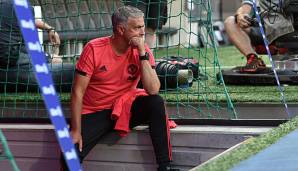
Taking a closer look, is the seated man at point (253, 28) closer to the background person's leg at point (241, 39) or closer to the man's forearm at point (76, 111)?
the background person's leg at point (241, 39)

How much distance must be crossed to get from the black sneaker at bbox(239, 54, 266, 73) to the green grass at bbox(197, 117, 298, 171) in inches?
83.8

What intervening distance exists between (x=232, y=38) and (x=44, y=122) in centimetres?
237

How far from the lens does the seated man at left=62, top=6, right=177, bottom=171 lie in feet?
12.0

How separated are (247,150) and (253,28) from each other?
10.3 feet

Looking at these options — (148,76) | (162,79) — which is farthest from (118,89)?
(162,79)

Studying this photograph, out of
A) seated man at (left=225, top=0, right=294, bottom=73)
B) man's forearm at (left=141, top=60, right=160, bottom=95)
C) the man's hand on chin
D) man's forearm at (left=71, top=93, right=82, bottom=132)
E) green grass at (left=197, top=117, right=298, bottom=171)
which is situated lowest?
green grass at (left=197, top=117, right=298, bottom=171)

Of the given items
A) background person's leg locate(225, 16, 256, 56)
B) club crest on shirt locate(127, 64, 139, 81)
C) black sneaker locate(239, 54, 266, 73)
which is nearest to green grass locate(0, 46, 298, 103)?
black sneaker locate(239, 54, 266, 73)

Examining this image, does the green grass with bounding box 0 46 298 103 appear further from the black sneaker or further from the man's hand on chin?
the man's hand on chin

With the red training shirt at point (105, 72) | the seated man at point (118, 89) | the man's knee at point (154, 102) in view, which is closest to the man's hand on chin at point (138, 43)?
the seated man at point (118, 89)

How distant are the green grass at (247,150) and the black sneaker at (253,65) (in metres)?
2.13

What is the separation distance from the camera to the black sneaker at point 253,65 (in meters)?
5.73

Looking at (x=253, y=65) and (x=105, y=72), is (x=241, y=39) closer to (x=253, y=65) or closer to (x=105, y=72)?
(x=253, y=65)

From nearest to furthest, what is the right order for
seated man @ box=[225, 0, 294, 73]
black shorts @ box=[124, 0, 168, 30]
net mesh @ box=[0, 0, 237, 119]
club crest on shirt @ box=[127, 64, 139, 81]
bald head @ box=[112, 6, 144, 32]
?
bald head @ box=[112, 6, 144, 32] < club crest on shirt @ box=[127, 64, 139, 81] < net mesh @ box=[0, 0, 237, 119] < black shorts @ box=[124, 0, 168, 30] < seated man @ box=[225, 0, 294, 73]

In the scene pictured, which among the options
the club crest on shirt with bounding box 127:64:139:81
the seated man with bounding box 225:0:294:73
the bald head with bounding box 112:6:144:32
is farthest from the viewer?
the seated man with bounding box 225:0:294:73
